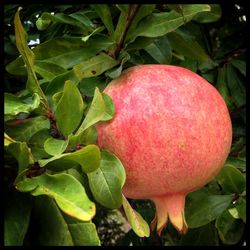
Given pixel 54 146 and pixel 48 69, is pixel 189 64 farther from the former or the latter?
pixel 54 146

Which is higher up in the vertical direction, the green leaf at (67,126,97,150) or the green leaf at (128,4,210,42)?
the green leaf at (128,4,210,42)

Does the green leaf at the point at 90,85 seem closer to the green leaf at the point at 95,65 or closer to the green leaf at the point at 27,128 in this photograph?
the green leaf at the point at 95,65

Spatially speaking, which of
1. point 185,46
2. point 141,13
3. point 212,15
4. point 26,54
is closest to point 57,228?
point 26,54

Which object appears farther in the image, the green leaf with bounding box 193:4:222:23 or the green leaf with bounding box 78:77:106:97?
the green leaf with bounding box 193:4:222:23

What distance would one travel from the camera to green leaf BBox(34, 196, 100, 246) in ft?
2.48

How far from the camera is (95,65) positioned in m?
0.92

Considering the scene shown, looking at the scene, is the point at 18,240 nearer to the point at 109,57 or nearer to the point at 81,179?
the point at 81,179

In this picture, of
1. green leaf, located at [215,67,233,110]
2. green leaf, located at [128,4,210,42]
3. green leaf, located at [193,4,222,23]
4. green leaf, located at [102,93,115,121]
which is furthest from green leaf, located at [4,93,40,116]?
green leaf, located at [215,67,233,110]

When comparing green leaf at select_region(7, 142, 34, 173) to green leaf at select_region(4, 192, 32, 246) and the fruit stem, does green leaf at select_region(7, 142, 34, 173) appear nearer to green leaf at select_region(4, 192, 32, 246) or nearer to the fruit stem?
green leaf at select_region(4, 192, 32, 246)

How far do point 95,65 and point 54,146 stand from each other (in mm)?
223

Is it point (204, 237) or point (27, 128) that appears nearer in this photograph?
point (27, 128)

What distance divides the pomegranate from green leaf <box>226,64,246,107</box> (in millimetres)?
463

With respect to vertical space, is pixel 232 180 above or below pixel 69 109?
below

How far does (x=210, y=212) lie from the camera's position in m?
1.16
